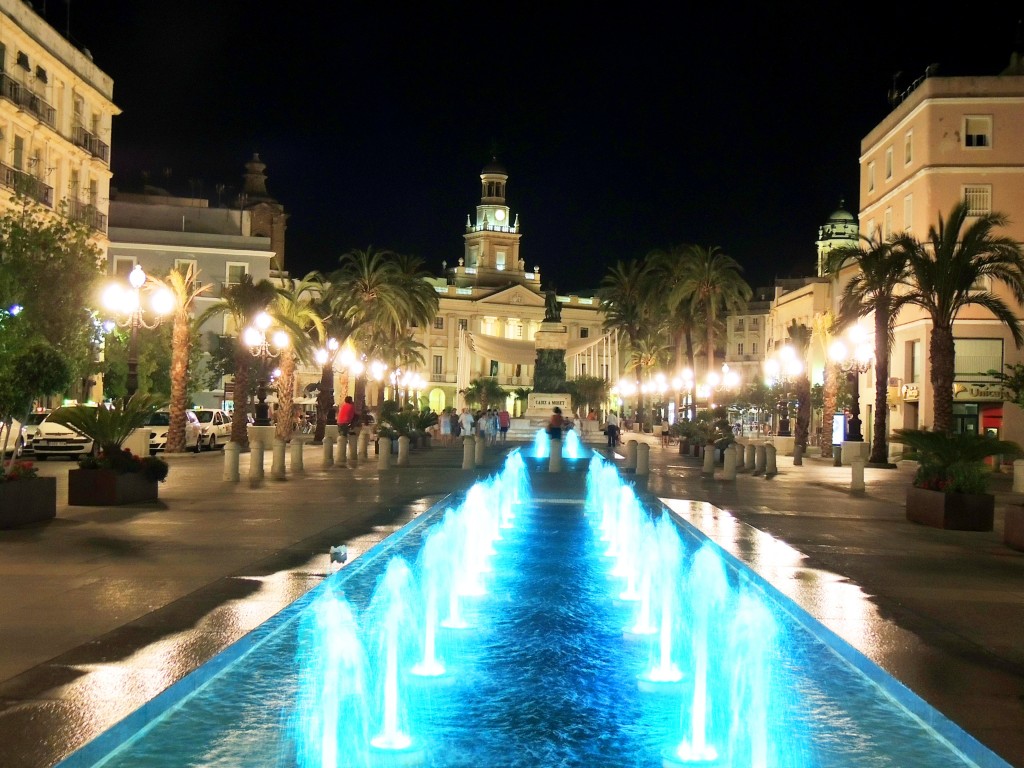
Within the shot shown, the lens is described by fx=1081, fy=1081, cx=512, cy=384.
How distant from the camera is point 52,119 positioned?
42.7m

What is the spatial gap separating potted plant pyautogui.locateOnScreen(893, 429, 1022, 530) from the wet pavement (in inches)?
15.2

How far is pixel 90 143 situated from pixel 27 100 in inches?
249

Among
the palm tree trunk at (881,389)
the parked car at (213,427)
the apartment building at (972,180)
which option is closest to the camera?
the palm tree trunk at (881,389)

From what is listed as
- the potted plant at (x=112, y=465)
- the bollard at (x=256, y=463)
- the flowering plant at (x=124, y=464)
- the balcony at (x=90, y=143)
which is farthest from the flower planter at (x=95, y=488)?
the balcony at (x=90, y=143)

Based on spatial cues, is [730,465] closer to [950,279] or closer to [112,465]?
[950,279]

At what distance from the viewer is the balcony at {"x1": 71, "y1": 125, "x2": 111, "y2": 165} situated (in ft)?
148

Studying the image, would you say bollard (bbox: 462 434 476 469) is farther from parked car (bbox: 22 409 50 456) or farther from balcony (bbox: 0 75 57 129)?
balcony (bbox: 0 75 57 129)

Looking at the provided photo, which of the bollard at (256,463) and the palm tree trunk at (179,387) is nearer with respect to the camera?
the bollard at (256,463)

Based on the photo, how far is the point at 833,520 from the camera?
17.7 m

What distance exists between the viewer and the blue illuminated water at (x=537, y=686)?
5938 mm

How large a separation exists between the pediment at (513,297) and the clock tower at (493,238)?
5507 mm

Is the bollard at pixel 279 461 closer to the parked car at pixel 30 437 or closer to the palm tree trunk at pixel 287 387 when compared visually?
the parked car at pixel 30 437

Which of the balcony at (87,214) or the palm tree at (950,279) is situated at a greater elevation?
the balcony at (87,214)

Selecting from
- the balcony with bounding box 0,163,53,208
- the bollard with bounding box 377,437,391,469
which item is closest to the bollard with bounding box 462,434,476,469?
the bollard with bounding box 377,437,391,469
